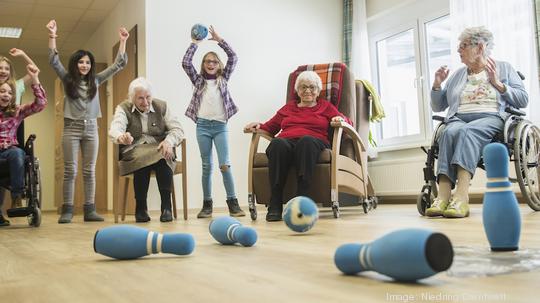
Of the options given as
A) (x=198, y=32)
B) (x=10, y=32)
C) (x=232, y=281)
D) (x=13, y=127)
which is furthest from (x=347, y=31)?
(x=232, y=281)

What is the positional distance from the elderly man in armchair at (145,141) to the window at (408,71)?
250cm

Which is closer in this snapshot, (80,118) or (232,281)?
(232,281)

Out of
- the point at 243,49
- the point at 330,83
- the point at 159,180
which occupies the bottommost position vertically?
the point at 159,180

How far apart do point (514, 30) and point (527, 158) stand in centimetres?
149

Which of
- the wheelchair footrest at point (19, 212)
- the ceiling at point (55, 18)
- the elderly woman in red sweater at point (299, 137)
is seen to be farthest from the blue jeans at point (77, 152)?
the ceiling at point (55, 18)

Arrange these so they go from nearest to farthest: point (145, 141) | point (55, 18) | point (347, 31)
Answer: point (145, 141)
point (347, 31)
point (55, 18)

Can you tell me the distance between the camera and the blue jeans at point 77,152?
3.43 meters

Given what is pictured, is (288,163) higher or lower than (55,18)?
lower

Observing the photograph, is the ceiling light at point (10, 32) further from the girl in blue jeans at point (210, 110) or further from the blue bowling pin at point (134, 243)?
the blue bowling pin at point (134, 243)

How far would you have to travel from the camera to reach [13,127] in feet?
10.5

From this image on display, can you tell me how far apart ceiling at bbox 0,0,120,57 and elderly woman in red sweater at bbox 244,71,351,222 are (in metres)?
3.11

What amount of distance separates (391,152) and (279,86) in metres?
1.28

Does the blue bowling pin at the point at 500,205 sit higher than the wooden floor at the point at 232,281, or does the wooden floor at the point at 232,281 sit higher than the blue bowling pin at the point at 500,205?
the blue bowling pin at the point at 500,205

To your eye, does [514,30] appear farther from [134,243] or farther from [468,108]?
[134,243]
